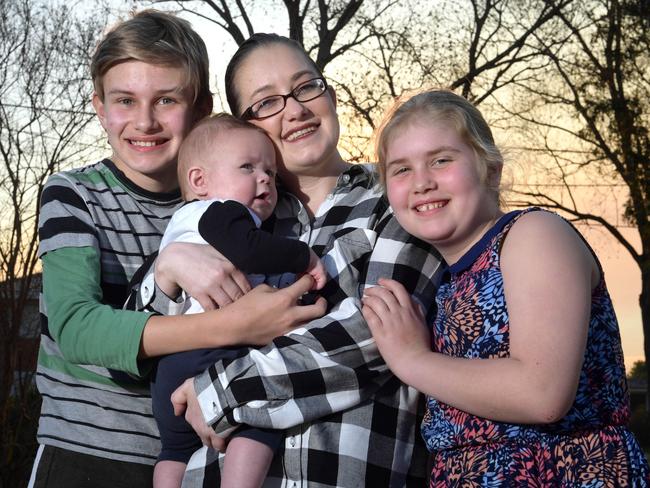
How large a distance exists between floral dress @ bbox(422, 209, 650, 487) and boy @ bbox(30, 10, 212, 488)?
865 millimetres

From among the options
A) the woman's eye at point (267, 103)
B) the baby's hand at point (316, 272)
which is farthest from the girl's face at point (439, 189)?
the woman's eye at point (267, 103)

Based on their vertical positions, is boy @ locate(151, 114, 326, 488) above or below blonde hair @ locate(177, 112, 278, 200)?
below

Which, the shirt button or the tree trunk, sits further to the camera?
the tree trunk

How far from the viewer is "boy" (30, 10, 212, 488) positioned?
248cm

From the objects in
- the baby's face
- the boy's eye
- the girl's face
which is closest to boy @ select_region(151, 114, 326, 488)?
the baby's face

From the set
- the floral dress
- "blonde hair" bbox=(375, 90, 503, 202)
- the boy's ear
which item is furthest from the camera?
the boy's ear

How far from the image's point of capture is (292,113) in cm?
263

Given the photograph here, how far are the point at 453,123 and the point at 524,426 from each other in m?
0.83

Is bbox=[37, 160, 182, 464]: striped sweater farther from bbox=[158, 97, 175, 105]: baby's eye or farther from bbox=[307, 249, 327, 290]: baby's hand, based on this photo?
bbox=[307, 249, 327, 290]: baby's hand

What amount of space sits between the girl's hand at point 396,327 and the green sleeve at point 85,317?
2.20 ft

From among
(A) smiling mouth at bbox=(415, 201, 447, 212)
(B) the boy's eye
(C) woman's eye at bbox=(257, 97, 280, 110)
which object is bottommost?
(A) smiling mouth at bbox=(415, 201, 447, 212)

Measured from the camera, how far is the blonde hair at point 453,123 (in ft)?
7.48

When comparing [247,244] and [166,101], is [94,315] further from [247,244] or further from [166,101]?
[166,101]

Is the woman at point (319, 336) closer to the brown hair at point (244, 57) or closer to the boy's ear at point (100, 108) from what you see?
the brown hair at point (244, 57)
